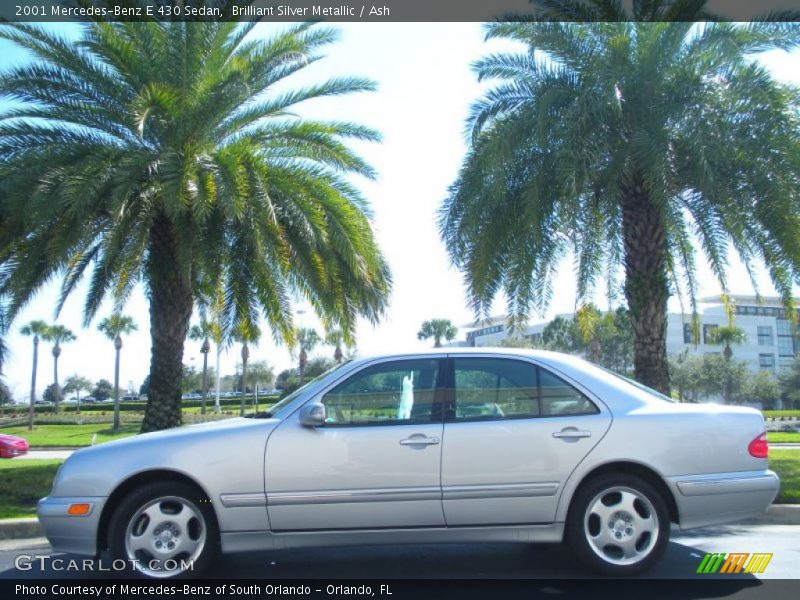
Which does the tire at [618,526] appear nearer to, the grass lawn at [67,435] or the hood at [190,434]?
the hood at [190,434]

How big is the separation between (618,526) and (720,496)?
2.52 feet

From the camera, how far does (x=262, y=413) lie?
19.0 feet

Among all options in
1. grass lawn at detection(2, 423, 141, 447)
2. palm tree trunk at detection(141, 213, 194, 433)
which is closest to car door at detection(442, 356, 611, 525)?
palm tree trunk at detection(141, 213, 194, 433)

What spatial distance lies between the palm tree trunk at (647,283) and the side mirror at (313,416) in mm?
8155

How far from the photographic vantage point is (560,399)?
5590 mm

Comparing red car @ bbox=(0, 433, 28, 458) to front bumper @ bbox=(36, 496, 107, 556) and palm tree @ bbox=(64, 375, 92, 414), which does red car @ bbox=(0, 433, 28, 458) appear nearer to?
front bumper @ bbox=(36, 496, 107, 556)

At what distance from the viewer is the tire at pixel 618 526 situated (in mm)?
5281

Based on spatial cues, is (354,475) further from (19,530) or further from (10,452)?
(10,452)

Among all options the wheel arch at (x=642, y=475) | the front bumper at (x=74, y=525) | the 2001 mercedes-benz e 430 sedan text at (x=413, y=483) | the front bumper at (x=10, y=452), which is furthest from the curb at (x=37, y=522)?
the front bumper at (x=10, y=452)

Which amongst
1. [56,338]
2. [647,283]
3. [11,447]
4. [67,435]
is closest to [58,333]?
[56,338]

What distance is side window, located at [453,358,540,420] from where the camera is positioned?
553 cm

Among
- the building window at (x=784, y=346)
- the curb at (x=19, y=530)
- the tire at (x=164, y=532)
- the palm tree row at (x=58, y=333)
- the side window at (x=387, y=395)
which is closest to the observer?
the tire at (x=164, y=532)

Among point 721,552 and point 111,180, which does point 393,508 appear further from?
point 111,180

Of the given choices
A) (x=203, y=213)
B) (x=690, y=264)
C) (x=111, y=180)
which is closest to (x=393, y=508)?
(x=203, y=213)
